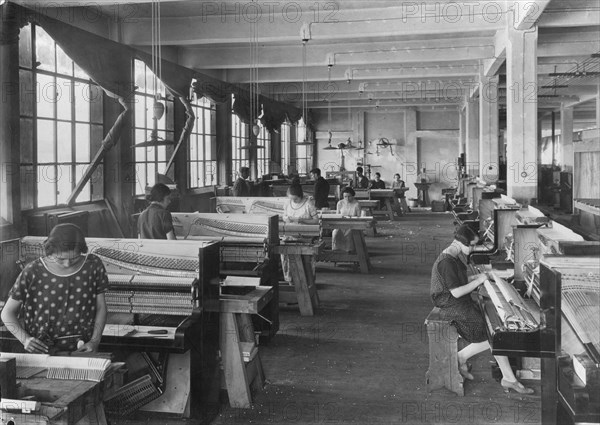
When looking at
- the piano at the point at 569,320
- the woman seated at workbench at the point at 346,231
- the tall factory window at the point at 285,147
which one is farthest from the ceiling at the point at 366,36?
the piano at the point at 569,320

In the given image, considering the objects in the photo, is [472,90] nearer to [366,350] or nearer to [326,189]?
[326,189]

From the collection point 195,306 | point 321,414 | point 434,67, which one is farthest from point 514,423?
point 434,67

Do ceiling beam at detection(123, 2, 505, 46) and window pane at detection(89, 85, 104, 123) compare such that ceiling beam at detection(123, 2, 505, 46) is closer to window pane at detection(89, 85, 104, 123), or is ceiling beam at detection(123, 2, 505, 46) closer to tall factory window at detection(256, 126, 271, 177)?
window pane at detection(89, 85, 104, 123)

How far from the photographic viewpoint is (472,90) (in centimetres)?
1981

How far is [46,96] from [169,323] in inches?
192

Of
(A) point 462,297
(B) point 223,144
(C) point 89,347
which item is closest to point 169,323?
(C) point 89,347

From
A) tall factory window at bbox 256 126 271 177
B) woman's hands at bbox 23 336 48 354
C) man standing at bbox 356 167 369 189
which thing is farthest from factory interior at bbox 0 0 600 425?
man standing at bbox 356 167 369 189

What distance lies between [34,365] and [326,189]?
994 cm

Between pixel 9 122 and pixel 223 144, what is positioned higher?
pixel 223 144

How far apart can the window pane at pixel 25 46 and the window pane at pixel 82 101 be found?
1.14 m

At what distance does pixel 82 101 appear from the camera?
9.61 meters

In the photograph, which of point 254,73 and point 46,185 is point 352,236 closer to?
point 46,185

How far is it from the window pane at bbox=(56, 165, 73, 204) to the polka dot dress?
539 cm

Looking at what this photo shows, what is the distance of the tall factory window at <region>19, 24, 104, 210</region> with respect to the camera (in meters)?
8.22
